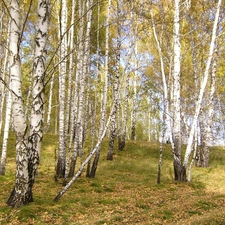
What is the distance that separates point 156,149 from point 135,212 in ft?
36.0

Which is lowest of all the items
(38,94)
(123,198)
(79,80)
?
(123,198)

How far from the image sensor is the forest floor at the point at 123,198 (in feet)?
16.6

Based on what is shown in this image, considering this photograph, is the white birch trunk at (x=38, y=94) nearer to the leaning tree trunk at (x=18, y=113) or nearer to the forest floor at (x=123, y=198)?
the leaning tree trunk at (x=18, y=113)

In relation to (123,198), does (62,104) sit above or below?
above

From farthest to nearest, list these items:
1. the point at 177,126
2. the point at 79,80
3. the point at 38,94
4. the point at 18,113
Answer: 1. the point at 177,126
2. the point at 79,80
3. the point at 38,94
4. the point at 18,113

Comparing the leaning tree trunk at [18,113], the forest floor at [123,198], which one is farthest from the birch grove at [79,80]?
the forest floor at [123,198]

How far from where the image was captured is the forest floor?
5066mm

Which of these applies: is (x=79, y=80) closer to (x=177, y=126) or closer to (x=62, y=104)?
(x=62, y=104)

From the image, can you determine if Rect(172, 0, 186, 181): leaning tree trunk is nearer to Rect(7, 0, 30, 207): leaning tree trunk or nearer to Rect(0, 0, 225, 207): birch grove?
Rect(0, 0, 225, 207): birch grove

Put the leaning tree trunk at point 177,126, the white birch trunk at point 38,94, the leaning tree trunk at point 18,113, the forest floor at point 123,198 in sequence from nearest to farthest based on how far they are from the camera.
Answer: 1. the leaning tree trunk at point 18,113
2. the forest floor at point 123,198
3. the white birch trunk at point 38,94
4. the leaning tree trunk at point 177,126

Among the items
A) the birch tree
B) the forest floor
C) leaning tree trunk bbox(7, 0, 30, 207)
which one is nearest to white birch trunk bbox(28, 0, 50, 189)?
the birch tree

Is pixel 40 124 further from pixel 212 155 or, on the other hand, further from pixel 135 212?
pixel 212 155

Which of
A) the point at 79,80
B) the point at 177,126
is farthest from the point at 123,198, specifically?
the point at 79,80

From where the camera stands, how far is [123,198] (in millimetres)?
6965
